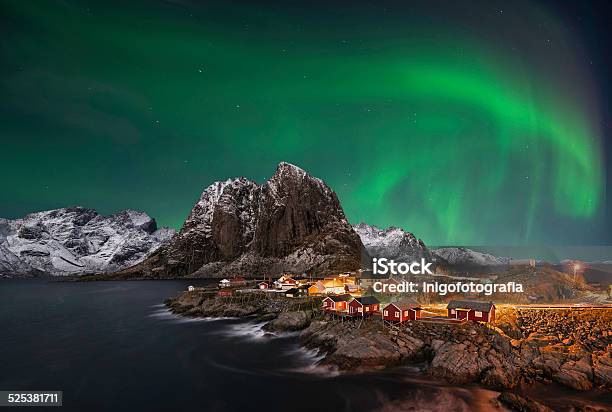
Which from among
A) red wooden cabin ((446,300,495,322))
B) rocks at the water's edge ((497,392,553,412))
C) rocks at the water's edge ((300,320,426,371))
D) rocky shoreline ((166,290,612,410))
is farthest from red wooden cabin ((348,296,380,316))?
rocks at the water's edge ((497,392,553,412))

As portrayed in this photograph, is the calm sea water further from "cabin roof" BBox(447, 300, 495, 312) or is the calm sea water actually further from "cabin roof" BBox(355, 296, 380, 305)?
"cabin roof" BBox(447, 300, 495, 312)

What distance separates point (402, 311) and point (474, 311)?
1072 cm

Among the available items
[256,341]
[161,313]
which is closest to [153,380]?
[256,341]

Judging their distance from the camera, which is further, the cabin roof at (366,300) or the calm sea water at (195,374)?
the cabin roof at (366,300)

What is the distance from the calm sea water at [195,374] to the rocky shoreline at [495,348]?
2.85m

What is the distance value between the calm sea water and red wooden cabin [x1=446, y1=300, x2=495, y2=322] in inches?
659

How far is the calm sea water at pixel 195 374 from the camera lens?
129 ft

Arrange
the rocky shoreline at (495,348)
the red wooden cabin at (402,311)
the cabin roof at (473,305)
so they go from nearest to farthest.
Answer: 1. the rocky shoreline at (495,348)
2. the cabin roof at (473,305)
3. the red wooden cabin at (402,311)

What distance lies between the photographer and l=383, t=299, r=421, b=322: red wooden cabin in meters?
58.7

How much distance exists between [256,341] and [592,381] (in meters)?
47.9

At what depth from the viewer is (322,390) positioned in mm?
41688

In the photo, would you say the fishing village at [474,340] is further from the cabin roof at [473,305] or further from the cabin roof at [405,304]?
the cabin roof at [405,304]

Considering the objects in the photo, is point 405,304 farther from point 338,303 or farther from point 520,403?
point 520,403

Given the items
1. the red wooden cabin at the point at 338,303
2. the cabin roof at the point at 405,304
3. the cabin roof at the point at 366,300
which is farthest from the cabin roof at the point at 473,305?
the red wooden cabin at the point at 338,303
